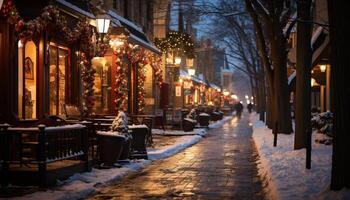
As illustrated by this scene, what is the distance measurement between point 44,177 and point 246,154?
1006 cm

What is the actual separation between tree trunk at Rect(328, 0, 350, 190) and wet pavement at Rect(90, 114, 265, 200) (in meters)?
1.98

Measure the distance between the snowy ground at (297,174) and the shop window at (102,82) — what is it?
30.0 feet

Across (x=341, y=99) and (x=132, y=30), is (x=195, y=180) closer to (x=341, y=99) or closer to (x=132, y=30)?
(x=341, y=99)

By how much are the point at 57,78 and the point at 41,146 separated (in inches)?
331

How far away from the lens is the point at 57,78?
64.2 feet

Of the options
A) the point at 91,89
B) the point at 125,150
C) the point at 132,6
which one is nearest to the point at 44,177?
the point at 125,150

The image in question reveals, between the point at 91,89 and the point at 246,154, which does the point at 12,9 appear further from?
→ the point at 246,154

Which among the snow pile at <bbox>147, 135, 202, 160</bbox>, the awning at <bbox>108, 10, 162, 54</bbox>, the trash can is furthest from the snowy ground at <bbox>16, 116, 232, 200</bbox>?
the awning at <bbox>108, 10, 162, 54</bbox>

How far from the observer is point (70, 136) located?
42.3ft

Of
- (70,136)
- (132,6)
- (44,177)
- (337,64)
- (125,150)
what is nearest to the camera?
(337,64)

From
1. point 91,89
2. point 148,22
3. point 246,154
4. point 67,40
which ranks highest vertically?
point 148,22

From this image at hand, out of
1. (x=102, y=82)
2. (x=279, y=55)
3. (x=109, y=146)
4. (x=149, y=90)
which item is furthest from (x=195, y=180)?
(x=149, y=90)

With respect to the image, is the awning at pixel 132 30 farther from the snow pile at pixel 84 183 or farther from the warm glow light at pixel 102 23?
the snow pile at pixel 84 183

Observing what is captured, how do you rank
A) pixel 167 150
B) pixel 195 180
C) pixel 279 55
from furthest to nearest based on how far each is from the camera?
pixel 279 55 → pixel 167 150 → pixel 195 180
